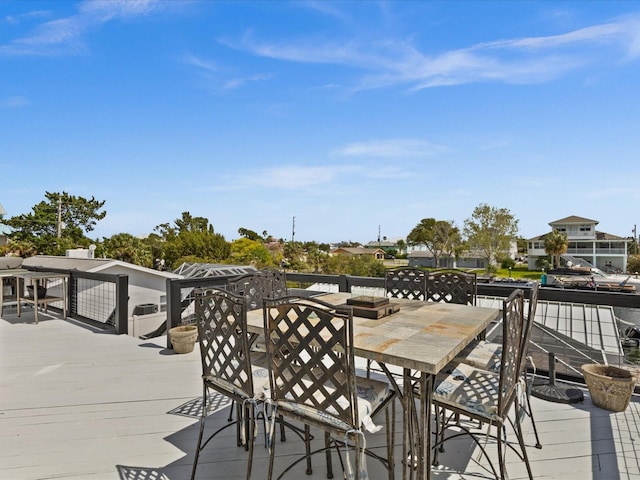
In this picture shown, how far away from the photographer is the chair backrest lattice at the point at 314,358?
136 centimetres

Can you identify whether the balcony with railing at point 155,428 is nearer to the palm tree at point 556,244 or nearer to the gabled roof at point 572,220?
the palm tree at point 556,244

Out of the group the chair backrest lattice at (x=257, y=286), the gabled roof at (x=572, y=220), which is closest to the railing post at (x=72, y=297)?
the chair backrest lattice at (x=257, y=286)

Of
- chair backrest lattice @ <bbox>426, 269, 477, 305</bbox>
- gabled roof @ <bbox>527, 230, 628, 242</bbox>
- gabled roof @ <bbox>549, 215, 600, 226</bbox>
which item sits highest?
gabled roof @ <bbox>549, 215, 600, 226</bbox>

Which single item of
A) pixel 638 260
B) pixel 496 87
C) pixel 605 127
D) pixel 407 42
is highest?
pixel 407 42

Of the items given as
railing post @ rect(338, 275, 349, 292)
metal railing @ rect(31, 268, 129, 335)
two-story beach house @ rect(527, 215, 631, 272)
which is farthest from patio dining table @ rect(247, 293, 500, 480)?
two-story beach house @ rect(527, 215, 631, 272)

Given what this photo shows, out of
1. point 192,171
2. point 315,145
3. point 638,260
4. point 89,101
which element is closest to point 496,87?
point 315,145

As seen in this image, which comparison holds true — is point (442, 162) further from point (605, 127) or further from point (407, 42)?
point (407, 42)

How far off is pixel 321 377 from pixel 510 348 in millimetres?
897

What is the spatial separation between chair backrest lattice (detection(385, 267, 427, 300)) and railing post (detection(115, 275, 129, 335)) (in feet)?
11.6

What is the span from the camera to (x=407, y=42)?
289 inches

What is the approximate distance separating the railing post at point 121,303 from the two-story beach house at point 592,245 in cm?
3790

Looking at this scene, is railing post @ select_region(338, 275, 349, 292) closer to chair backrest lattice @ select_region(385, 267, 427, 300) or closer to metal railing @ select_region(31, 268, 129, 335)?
chair backrest lattice @ select_region(385, 267, 427, 300)

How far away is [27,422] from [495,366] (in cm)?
317

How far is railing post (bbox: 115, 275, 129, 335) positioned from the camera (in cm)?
461
